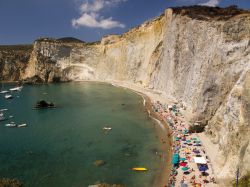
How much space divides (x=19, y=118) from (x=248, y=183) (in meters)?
46.1

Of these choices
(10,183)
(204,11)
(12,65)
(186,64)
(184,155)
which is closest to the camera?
(10,183)

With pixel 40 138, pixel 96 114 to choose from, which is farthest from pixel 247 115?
pixel 96 114

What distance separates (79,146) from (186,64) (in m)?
29.0

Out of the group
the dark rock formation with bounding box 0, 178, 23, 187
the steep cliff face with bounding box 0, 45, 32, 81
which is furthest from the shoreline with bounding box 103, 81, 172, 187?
the steep cliff face with bounding box 0, 45, 32, 81

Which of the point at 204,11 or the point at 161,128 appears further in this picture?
the point at 204,11

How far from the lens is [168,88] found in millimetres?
62781

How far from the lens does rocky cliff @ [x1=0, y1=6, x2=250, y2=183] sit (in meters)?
27.0

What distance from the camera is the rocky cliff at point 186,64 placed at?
88.5 feet

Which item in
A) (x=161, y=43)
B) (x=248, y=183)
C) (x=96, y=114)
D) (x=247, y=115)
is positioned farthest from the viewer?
(x=161, y=43)

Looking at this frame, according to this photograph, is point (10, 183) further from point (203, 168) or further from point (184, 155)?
point (203, 168)

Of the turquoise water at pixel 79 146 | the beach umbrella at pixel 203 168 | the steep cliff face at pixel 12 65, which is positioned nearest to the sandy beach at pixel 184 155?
the beach umbrella at pixel 203 168

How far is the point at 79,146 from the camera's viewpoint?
35.4 metres

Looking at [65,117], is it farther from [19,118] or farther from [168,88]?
[168,88]

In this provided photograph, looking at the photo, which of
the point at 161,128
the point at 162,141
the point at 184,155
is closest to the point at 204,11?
the point at 161,128
